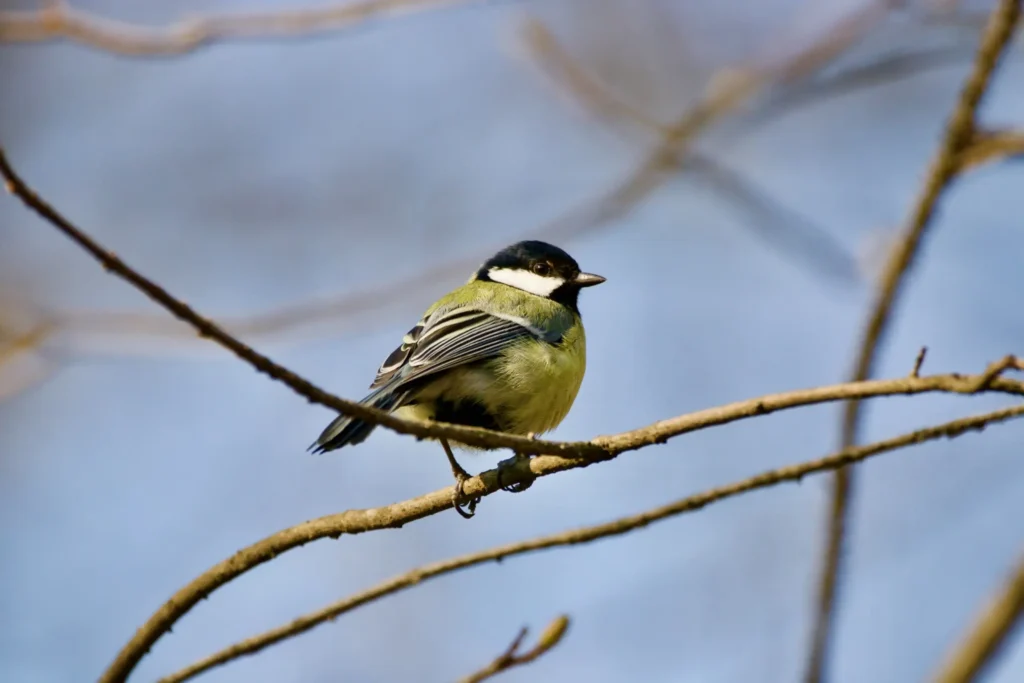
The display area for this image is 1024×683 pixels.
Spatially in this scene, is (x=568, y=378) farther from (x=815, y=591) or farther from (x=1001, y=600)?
(x=1001, y=600)

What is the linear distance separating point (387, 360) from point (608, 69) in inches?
196

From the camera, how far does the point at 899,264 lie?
9.74ft

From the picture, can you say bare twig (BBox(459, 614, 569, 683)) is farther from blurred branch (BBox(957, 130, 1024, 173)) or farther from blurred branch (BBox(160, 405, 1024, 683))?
blurred branch (BBox(957, 130, 1024, 173))

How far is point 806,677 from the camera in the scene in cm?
311

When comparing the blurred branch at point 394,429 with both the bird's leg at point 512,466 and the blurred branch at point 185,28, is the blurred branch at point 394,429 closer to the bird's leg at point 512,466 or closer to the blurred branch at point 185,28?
the bird's leg at point 512,466

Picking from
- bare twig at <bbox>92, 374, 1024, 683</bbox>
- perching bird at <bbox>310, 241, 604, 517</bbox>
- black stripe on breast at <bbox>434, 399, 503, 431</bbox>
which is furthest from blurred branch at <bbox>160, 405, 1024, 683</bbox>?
black stripe on breast at <bbox>434, 399, 503, 431</bbox>

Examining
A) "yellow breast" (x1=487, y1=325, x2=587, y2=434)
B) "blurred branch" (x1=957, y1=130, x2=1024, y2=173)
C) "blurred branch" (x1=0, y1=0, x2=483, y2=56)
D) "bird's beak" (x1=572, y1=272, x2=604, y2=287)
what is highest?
"blurred branch" (x1=0, y1=0, x2=483, y2=56)

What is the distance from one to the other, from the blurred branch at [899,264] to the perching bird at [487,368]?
90 centimetres

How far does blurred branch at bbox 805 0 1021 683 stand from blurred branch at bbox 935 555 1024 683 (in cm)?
53

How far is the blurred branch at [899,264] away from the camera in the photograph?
2.77m

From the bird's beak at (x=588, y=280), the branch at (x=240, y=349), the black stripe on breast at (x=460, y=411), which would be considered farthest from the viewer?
the bird's beak at (x=588, y=280)

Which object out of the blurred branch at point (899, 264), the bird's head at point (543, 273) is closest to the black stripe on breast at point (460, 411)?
the bird's head at point (543, 273)

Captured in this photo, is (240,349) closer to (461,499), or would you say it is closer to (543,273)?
(461,499)

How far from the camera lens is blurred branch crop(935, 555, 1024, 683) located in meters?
2.62
